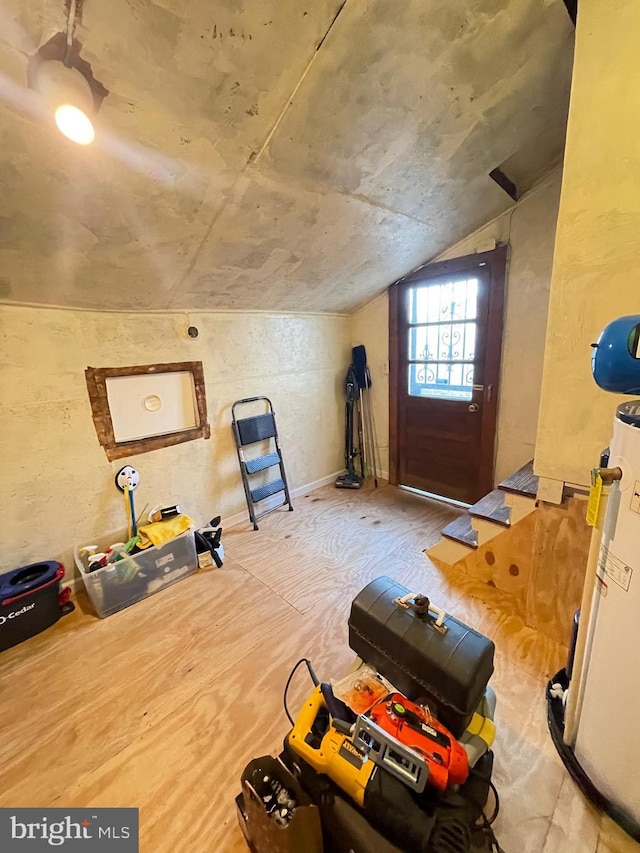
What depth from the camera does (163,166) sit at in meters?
1.42

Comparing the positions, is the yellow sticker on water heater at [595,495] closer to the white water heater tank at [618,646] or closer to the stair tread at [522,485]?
the white water heater tank at [618,646]

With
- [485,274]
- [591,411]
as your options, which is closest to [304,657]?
[591,411]

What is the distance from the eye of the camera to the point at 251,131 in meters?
1.42

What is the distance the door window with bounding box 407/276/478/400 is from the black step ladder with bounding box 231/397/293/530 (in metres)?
1.34

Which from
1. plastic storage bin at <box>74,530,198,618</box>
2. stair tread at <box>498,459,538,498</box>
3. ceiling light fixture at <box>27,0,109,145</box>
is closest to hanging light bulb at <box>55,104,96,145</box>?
ceiling light fixture at <box>27,0,109,145</box>

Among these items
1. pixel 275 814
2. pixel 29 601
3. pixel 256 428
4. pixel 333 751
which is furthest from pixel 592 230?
pixel 29 601

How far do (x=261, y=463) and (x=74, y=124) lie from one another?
2.24 m

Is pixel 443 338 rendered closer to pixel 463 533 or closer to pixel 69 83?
pixel 463 533

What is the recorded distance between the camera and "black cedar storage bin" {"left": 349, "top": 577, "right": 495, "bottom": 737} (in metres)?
1.07

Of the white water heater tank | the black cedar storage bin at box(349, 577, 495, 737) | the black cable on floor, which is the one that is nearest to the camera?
the white water heater tank

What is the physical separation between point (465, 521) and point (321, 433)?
1.58 meters

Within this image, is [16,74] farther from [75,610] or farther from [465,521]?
[465,521]

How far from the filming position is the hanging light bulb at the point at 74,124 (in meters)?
1.11

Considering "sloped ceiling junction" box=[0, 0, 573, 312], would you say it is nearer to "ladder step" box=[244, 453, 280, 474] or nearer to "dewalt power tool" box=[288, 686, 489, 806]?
"ladder step" box=[244, 453, 280, 474]
